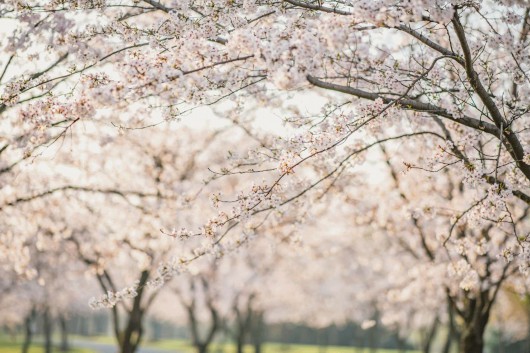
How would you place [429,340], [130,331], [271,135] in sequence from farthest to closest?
[429,340], [130,331], [271,135]

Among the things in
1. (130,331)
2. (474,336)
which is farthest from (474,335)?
(130,331)

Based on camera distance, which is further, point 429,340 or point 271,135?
point 429,340

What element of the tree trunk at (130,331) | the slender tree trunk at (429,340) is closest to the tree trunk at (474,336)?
the tree trunk at (130,331)


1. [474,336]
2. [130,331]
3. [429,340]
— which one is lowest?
[429,340]

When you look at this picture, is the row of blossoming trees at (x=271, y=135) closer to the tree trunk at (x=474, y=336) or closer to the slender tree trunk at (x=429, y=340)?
the tree trunk at (x=474, y=336)

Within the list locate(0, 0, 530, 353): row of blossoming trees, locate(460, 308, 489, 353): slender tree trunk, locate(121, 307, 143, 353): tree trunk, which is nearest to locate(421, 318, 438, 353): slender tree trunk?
locate(0, 0, 530, 353): row of blossoming trees

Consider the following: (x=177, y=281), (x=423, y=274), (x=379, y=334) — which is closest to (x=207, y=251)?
(x=423, y=274)

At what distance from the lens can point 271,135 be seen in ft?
36.3

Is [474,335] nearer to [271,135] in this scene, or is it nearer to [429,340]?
[271,135]

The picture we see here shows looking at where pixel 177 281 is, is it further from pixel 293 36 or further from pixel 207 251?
pixel 293 36

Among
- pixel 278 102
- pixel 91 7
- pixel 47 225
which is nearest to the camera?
pixel 91 7

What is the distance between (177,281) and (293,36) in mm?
25845

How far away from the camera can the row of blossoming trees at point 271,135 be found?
4.48m

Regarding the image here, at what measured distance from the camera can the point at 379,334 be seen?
57812mm
